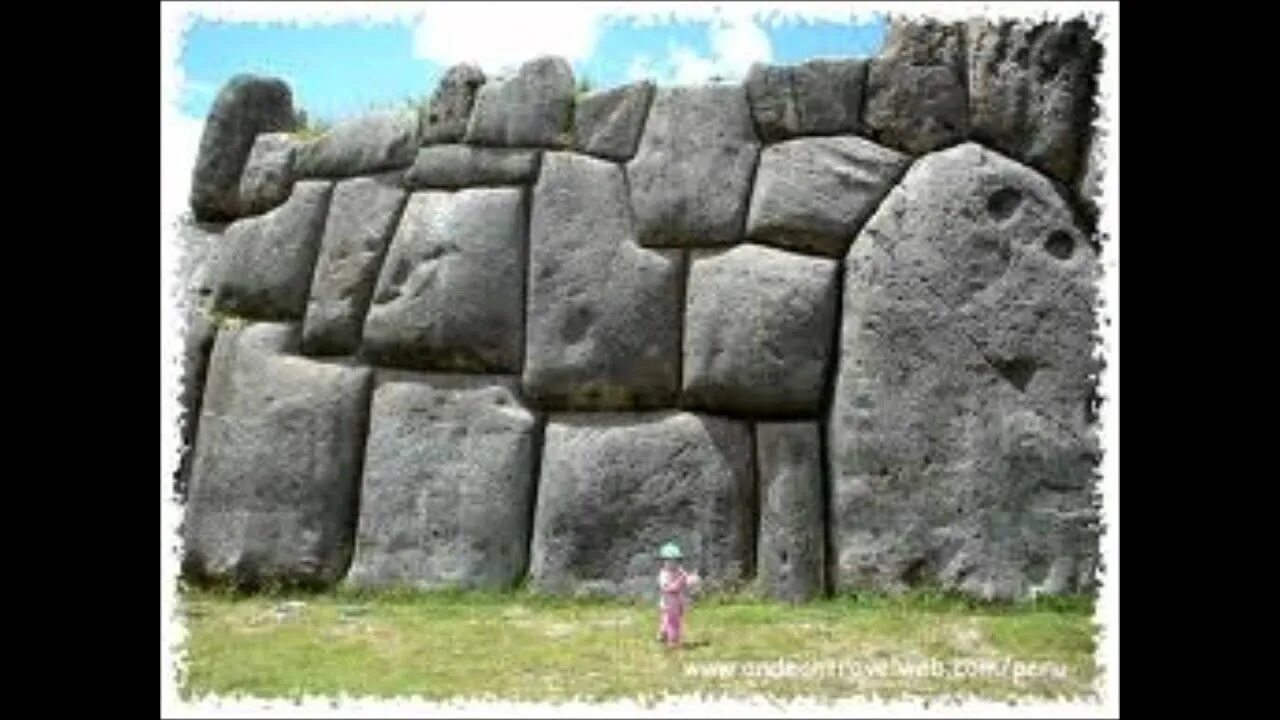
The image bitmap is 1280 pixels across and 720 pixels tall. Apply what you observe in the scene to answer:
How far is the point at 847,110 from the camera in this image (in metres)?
6.09

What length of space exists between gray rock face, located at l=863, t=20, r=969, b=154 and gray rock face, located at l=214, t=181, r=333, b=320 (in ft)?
8.08

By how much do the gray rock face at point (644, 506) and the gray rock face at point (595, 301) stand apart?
0.18 metres

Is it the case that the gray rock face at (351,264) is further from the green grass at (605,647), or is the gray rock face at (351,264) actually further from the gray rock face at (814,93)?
the gray rock face at (814,93)

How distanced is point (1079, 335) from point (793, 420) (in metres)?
1.14

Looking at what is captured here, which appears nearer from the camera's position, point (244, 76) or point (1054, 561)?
point (1054, 561)

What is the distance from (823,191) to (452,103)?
5.32 feet

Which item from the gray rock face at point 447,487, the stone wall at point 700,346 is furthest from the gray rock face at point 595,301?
the gray rock face at point 447,487

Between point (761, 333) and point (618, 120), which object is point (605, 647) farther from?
point (618, 120)

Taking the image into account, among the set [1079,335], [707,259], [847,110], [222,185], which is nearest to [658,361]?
[707,259]

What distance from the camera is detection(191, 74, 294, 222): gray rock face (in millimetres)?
6883

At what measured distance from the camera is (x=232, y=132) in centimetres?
690

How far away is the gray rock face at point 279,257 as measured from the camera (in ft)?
21.9

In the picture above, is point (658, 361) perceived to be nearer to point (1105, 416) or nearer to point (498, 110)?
point (498, 110)

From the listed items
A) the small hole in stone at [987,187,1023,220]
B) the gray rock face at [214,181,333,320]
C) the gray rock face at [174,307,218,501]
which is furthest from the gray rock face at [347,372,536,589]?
the small hole in stone at [987,187,1023,220]
